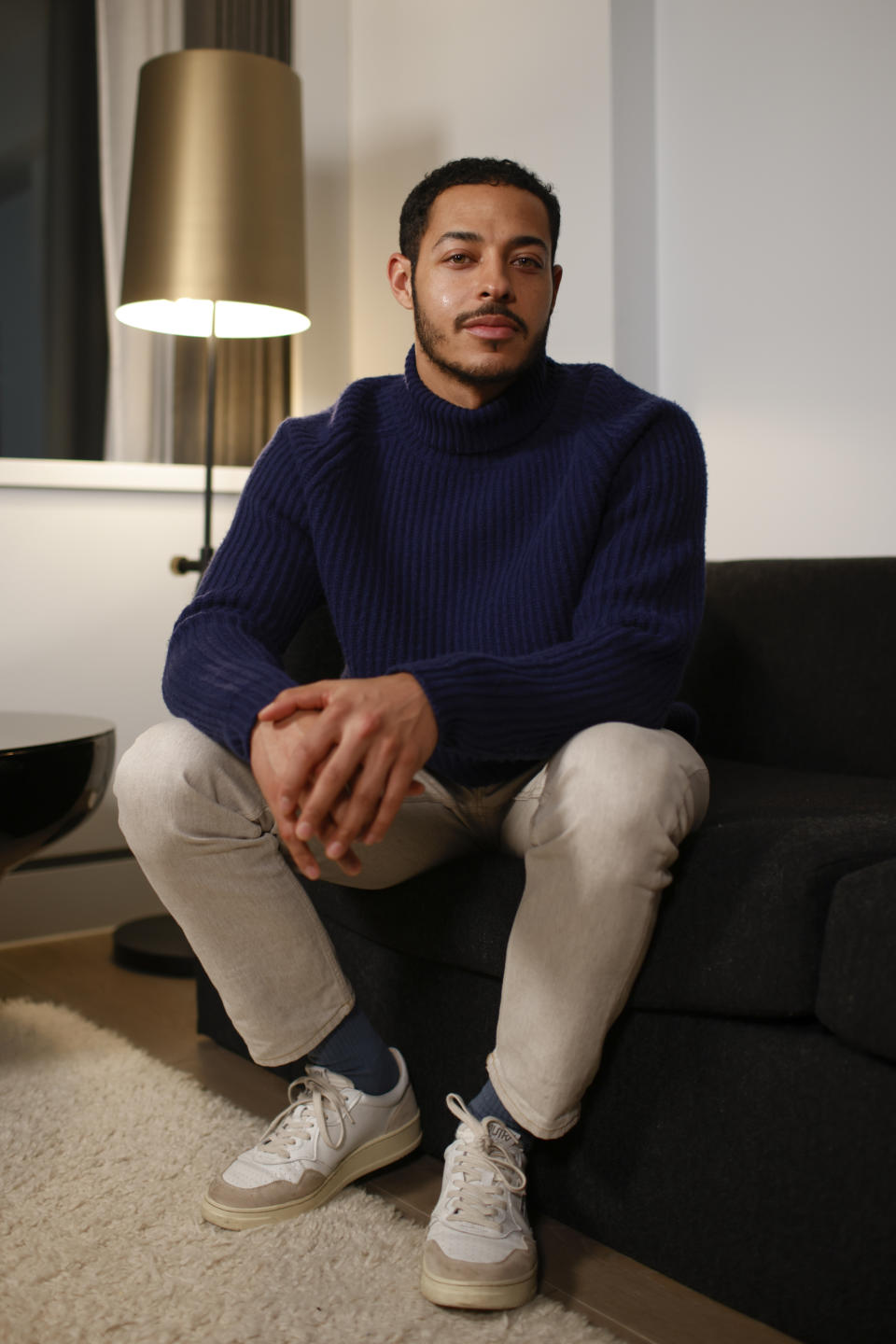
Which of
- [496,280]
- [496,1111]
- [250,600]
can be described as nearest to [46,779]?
[250,600]

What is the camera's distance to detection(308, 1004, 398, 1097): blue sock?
131 centimetres

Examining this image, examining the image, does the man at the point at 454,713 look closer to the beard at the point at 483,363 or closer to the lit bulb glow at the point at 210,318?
the beard at the point at 483,363

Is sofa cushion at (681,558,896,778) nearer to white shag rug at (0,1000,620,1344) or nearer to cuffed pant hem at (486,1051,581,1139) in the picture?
cuffed pant hem at (486,1051,581,1139)

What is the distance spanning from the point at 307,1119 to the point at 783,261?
66.1 inches

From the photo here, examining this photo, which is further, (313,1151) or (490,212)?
(490,212)

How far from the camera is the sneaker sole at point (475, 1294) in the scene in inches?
42.0

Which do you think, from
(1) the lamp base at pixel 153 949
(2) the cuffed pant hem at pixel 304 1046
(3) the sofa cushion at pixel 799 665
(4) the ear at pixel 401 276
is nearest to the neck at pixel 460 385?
(4) the ear at pixel 401 276

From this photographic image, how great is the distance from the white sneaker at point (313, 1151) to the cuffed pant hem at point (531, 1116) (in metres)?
0.21

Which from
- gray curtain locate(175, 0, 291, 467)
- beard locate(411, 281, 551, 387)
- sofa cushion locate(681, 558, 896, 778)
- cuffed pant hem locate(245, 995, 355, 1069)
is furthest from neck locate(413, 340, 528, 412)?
gray curtain locate(175, 0, 291, 467)

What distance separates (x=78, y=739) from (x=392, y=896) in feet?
1.67

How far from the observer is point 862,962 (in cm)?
97

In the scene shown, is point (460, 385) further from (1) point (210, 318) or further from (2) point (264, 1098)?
(1) point (210, 318)

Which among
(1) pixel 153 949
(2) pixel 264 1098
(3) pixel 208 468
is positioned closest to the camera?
(2) pixel 264 1098

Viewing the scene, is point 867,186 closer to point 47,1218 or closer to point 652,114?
point 652,114
